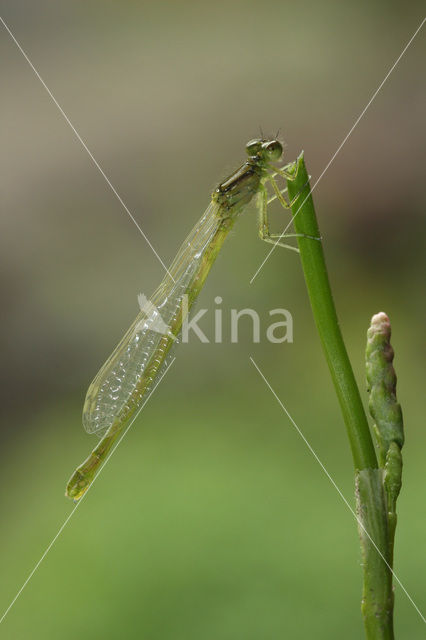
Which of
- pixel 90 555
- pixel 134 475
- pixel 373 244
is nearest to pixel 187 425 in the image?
pixel 134 475

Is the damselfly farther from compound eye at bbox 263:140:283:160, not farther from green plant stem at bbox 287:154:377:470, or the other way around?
green plant stem at bbox 287:154:377:470

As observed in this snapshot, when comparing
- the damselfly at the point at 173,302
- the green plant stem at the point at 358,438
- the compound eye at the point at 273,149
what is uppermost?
the compound eye at the point at 273,149

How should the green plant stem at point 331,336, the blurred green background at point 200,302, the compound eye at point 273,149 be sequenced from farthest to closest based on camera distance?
the blurred green background at point 200,302
the compound eye at point 273,149
the green plant stem at point 331,336

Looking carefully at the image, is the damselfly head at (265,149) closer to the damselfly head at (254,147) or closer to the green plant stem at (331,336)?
the damselfly head at (254,147)

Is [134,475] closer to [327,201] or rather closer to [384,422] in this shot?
[384,422]

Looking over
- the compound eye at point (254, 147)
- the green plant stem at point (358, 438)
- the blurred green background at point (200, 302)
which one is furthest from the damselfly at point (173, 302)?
the green plant stem at point (358, 438)

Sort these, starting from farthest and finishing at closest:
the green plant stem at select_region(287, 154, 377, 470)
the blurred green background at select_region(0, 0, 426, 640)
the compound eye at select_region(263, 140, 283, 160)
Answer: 1. the blurred green background at select_region(0, 0, 426, 640)
2. the compound eye at select_region(263, 140, 283, 160)
3. the green plant stem at select_region(287, 154, 377, 470)

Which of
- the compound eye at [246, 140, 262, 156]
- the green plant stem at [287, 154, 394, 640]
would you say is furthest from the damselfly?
the green plant stem at [287, 154, 394, 640]
